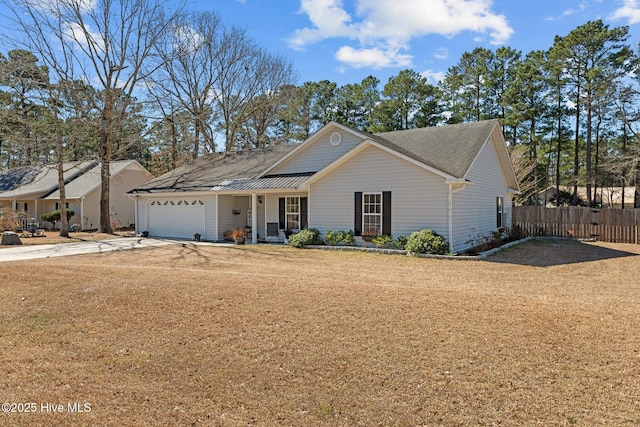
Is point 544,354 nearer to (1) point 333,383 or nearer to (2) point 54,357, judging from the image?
(1) point 333,383

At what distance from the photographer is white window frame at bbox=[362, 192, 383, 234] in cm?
1478

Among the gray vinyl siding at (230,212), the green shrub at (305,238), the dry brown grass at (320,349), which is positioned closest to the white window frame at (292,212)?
the green shrub at (305,238)

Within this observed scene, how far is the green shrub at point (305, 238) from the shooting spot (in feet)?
51.0

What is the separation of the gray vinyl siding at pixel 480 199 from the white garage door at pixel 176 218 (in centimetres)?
1177

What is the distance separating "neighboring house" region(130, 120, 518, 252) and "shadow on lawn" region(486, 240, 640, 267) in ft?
5.20

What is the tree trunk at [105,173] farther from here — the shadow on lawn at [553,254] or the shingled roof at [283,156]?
the shadow on lawn at [553,254]

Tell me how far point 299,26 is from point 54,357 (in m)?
18.1

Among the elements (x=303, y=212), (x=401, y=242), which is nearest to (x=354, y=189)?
(x=401, y=242)

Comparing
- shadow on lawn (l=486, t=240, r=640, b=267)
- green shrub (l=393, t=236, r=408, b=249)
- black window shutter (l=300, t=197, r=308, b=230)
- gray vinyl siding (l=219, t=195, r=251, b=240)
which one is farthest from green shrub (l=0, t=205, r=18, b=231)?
shadow on lawn (l=486, t=240, r=640, b=267)

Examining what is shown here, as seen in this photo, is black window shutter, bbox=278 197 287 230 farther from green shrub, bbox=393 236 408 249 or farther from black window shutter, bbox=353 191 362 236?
green shrub, bbox=393 236 408 249

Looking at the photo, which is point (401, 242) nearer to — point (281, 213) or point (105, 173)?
point (281, 213)

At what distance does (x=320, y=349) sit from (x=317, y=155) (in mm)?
13308

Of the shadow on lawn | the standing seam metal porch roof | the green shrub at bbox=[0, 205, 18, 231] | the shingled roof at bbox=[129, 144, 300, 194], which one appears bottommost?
the shadow on lawn

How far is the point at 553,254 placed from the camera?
13.8 metres
